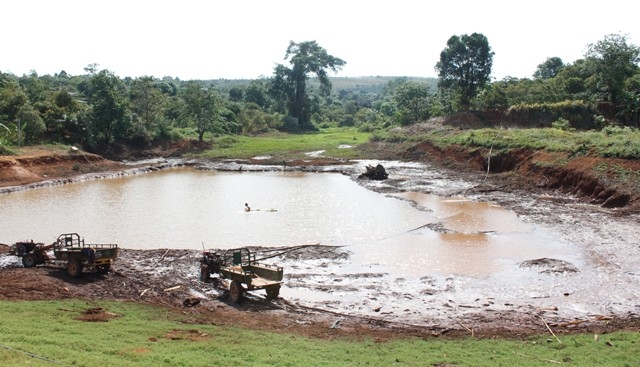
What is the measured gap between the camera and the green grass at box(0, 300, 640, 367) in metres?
10.1

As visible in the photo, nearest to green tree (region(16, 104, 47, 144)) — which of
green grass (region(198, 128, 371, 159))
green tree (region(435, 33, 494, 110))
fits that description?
green grass (region(198, 128, 371, 159))

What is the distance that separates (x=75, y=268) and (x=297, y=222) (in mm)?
12176

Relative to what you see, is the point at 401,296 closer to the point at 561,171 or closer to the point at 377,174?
the point at 561,171

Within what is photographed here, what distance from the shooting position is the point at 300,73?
319 ft

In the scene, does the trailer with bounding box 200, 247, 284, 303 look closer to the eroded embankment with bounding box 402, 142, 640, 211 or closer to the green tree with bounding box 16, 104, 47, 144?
the eroded embankment with bounding box 402, 142, 640, 211

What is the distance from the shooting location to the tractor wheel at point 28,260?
17.5 metres

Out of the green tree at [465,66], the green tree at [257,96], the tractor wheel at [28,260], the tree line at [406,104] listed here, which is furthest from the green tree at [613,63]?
the green tree at [257,96]

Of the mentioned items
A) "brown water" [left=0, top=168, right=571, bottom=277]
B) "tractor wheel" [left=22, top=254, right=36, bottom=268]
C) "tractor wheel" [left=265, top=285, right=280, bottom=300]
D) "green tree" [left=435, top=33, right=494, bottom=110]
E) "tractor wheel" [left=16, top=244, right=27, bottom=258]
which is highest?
"green tree" [left=435, top=33, right=494, bottom=110]

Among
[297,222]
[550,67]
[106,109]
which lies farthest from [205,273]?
[550,67]

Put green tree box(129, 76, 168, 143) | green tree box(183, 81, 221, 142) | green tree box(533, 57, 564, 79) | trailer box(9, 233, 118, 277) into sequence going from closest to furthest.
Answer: trailer box(9, 233, 118, 277) < green tree box(129, 76, 168, 143) < green tree box(183, 81, 221, 142) < green tree box(533, 57, 564, 79)

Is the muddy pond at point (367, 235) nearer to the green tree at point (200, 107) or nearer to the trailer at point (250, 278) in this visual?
the trailer at point (250, 278)

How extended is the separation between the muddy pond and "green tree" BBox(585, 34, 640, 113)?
25.4m

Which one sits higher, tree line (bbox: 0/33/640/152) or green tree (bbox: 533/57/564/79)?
green tree (bbox: 533/57/564/79)

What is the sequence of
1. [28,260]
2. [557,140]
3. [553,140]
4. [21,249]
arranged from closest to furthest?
1. [28,260]
2. [21,249]
3. [557,140]
4. [553,140]
